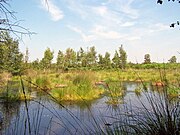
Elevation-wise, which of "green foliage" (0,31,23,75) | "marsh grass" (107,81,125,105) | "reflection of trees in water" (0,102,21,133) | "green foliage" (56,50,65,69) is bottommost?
"reflection of trees in water" (0,102,21,133)

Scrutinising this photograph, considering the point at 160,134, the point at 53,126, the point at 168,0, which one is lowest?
the point at 53,126

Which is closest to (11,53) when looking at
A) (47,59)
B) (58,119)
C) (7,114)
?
(7,114)

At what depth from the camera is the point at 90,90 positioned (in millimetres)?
13180

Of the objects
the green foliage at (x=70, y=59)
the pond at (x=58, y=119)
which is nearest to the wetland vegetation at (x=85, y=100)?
the pond at (x=58, y=119)

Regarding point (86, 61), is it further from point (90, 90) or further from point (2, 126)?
point (2, 126)

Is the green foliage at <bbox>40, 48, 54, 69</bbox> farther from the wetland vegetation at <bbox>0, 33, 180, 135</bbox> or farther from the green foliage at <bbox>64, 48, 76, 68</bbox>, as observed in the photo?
the green foliage at <bbox>64, 48, 76, 68</bbox>

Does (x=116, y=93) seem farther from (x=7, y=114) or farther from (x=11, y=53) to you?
(x=11, y=53)

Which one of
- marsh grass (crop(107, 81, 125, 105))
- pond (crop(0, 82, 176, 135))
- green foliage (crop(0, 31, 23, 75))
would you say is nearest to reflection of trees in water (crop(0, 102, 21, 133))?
pond (crop(0, 82, 176, 135))

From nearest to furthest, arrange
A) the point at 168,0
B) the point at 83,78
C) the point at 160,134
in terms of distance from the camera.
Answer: the point at 160,134 → the point at 168,0 → the point at 83,78

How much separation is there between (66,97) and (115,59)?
35397 mm

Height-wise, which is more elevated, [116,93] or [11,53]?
[11,53]

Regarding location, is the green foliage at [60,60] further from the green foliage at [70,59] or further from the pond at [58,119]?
the pond at [58,119]

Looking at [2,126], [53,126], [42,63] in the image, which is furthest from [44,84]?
[42,63]

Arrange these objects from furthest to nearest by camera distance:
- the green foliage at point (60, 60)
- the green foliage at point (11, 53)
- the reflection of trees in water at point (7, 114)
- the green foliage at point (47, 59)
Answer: the green foliage at point (60, 60) → the green foliage at point (47, 59) → the reflection of trees in water at point (7, 114) → the green foliage at point (11, 53)
